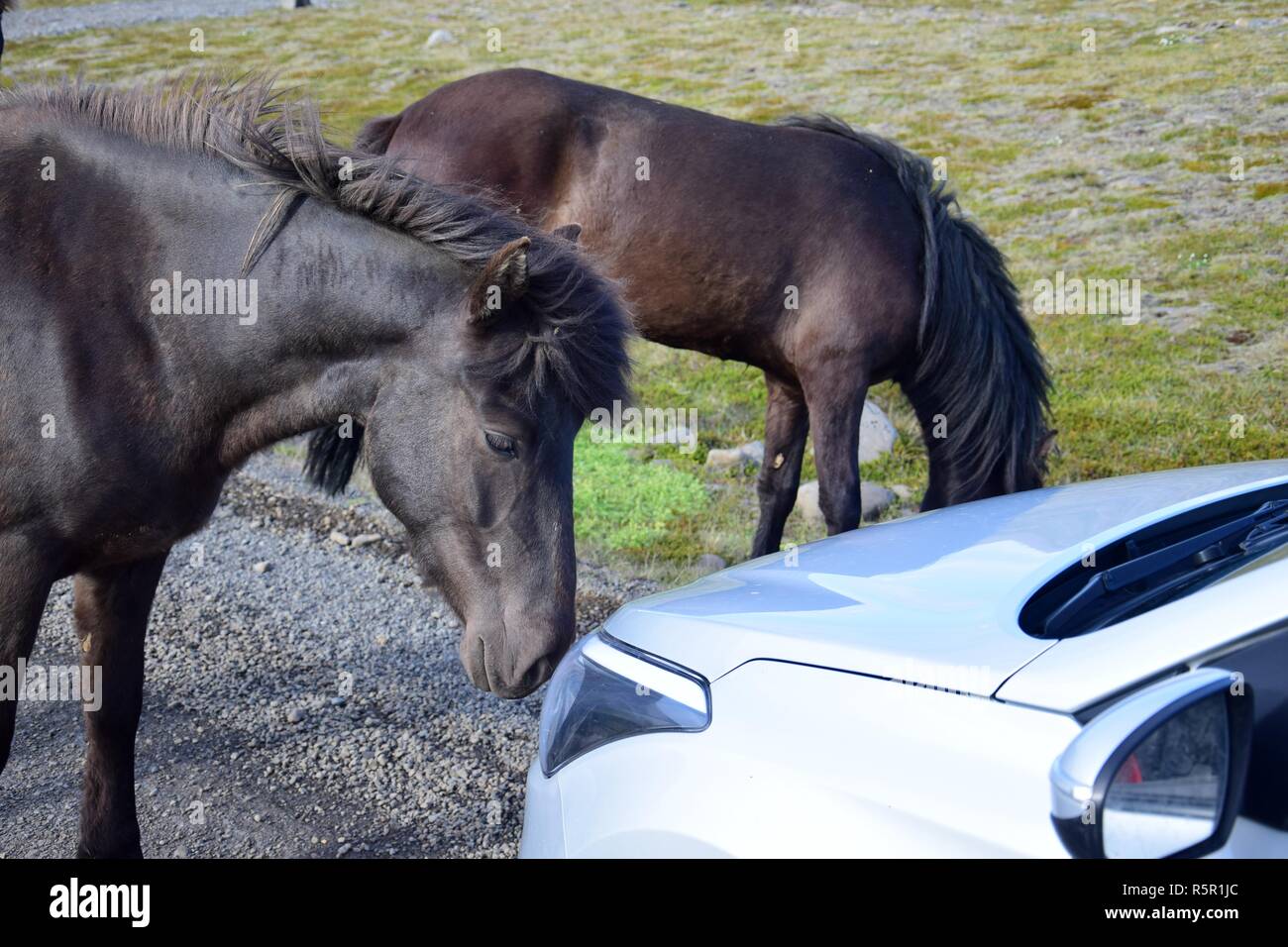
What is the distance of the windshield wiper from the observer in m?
2.01

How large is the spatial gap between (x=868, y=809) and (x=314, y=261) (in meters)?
2.04

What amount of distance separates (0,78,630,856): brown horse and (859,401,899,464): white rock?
4956mm

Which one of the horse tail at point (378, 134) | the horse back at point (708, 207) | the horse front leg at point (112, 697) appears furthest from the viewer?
the horse tail at point (378, 134)

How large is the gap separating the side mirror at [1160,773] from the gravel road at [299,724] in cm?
237

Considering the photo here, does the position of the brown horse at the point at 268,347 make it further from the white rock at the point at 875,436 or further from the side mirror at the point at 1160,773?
the white rock at the point at 875,436

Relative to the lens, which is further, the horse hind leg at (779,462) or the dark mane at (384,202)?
the horse hind leg at (779,462)

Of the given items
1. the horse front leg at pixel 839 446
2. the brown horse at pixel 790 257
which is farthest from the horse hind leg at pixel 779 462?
the horse front leg at pixel 839 446

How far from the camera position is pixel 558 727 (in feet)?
7.55

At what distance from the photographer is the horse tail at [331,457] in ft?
12.6

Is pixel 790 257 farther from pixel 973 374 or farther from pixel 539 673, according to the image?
pixel 539 673

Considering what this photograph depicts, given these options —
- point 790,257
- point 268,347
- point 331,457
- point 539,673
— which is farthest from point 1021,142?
point 539,673

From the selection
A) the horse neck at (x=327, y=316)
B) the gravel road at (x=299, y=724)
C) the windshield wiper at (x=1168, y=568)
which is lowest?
the gravel road at (x=299, y=724)

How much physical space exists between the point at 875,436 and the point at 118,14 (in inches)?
1898
